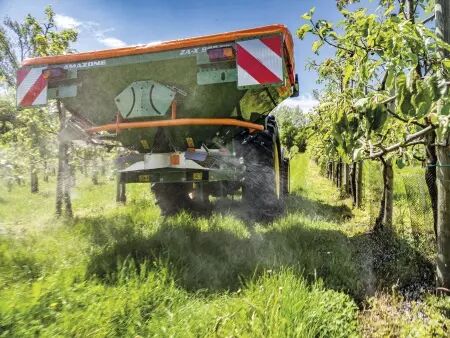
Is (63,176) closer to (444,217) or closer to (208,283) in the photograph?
(208,283)

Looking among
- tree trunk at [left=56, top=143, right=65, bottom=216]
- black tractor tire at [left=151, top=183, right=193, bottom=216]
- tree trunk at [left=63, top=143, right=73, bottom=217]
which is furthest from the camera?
tree trunk at [left=63, top=143, right=73, bottom=217]

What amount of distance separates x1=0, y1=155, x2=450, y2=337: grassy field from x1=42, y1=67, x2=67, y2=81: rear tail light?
145cm

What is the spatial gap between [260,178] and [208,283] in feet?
5.83

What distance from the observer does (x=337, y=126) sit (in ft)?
5.36

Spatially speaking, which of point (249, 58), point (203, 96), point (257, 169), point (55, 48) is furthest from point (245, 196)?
point (55, 48)

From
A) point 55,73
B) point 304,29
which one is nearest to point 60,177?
point 55,73

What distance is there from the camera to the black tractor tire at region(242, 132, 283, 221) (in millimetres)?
4180

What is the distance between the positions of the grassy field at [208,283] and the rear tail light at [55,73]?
4.75 ft

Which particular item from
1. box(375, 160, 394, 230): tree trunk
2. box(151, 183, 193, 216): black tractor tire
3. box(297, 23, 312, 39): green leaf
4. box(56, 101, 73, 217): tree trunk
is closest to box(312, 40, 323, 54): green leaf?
box(297, 23, 312, 39): green leaf

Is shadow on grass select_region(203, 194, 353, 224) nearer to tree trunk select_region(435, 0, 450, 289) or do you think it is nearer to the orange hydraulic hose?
the orange hydraulic hose

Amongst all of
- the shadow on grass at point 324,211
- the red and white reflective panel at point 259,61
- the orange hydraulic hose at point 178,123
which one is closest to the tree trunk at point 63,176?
the orange hydraulic hose at point 178,123

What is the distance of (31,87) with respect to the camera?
367 cm

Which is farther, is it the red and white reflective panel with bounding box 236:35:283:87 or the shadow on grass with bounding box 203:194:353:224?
the shadow on grass with bounding box 203:194:353:224

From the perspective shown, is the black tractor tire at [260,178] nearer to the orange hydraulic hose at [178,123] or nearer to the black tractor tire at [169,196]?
the orange hydraulic hose at [178,123]
